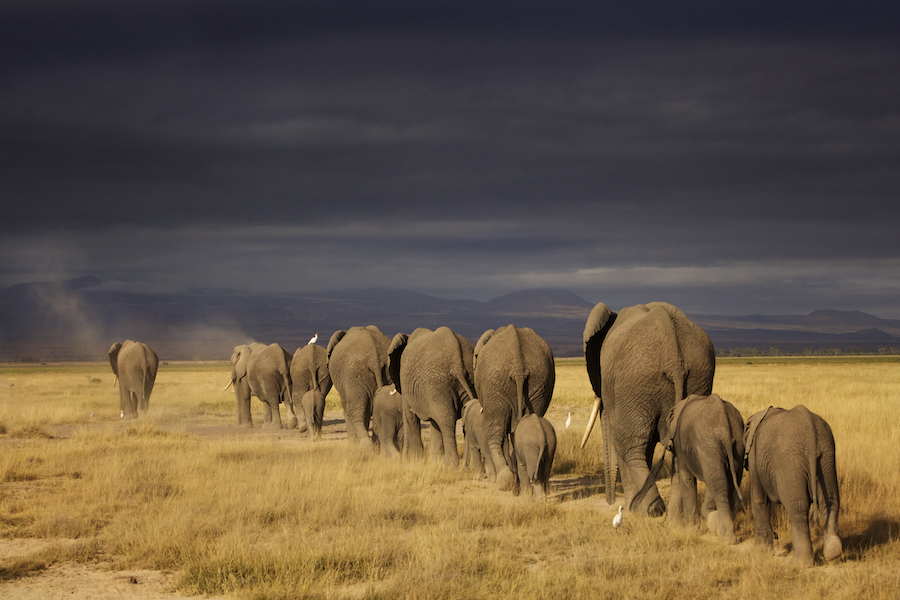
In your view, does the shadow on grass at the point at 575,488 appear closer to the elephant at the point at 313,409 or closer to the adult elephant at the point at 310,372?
the elephant at the point at 313,409

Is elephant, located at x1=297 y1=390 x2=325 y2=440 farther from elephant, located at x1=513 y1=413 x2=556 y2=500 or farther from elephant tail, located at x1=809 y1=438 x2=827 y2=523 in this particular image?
elephant tail, located at x1=809 y1=438 x2=827 y2=523

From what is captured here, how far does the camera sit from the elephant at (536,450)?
11.3 m

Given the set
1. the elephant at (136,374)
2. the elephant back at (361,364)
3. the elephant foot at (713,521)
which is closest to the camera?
the elephant foot at (713,521)

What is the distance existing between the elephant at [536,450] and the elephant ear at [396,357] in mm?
4704

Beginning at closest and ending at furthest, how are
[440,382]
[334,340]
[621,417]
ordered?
[621,417] < [440,382] < [334,340]

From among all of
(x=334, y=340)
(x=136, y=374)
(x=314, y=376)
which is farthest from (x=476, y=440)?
(x=136, y=374)

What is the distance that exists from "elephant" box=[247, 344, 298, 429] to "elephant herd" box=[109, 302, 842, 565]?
191 inches

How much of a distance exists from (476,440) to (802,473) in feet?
22.2

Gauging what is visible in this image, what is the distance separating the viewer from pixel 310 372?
20.8 metres

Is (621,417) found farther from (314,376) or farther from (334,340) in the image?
(314,376)

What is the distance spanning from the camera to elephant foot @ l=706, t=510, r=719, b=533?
9.16 meters

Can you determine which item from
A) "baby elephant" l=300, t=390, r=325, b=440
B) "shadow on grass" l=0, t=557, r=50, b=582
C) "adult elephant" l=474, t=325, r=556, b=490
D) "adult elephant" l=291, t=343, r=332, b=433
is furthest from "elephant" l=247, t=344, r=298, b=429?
"shadow on grass" l=0, t=557, r=50, b=582

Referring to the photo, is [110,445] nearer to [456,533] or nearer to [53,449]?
[53,449]

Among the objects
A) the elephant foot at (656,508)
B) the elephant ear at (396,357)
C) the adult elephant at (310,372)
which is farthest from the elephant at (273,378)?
the elephant foot at (656,508)
